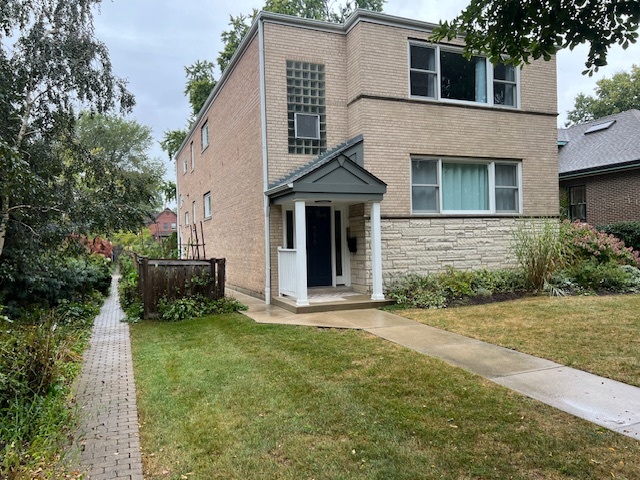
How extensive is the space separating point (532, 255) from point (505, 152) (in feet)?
9.39

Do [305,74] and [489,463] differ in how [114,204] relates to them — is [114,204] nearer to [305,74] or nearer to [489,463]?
[305,74]

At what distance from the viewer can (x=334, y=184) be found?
9.52m

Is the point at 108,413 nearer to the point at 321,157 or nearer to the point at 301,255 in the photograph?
the point at 301,255

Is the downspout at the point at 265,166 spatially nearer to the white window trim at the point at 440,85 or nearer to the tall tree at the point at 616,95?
the white window trim at the point at 440,85

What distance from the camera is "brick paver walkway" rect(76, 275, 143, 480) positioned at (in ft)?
10.6

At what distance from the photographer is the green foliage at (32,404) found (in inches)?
124

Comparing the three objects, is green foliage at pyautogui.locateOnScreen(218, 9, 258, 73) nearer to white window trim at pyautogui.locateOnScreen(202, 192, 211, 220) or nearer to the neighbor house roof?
white window trim at pyautogui.locateOnScreen(202, 192, 211, 220)

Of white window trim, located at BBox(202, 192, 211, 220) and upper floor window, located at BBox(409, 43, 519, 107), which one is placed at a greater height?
upper floor window, located at BBox(409, 43, 519, 107)

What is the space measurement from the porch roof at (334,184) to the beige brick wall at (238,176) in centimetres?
181

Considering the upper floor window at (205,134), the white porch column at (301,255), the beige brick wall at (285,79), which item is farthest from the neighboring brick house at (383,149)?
the upper floor window at (205,134)

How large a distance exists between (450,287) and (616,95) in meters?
33.3

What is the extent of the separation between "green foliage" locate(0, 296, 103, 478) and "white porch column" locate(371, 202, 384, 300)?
6178 millimetres

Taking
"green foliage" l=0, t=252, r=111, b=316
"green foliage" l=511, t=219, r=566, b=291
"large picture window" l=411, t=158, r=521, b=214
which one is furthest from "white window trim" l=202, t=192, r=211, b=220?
"green foliage" l=511, t=219, r=566, b=291

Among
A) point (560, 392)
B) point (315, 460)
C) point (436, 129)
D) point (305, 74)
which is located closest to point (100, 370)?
point (315, 460)
